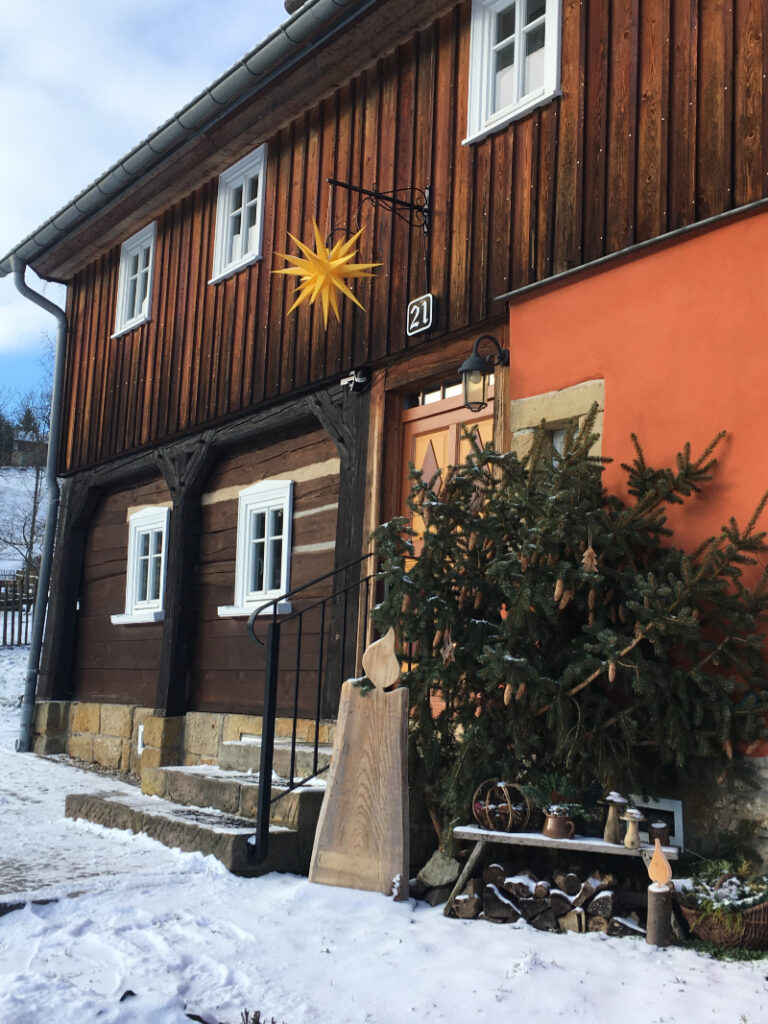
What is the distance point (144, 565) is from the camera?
1031 centimetres

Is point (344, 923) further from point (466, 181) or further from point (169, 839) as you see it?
point (466, 181)

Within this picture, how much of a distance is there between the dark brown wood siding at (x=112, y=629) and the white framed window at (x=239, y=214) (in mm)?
2314

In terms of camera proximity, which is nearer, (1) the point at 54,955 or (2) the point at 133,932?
(1) the point at 54,955

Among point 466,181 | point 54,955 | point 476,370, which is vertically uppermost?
point 466,181

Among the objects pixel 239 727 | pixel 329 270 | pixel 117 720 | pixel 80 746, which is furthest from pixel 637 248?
pixel 80 746

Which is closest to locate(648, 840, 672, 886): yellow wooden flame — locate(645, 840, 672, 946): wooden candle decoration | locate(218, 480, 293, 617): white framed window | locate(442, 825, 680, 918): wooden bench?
locate(645, 840, 672, 946): wooden candle decoration

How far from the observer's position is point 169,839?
5.50 metres

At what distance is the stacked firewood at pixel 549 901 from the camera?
414cm

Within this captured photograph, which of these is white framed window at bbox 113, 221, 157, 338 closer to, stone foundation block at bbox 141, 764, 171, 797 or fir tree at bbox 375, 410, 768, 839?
stone foundation block at bbox 141, 764, 171, 797

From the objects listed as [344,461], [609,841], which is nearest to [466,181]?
[344,461]

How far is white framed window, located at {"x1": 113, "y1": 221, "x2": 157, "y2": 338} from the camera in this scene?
34.2 ft

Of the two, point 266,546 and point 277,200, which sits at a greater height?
point 277,200

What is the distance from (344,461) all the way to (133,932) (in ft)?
12.8

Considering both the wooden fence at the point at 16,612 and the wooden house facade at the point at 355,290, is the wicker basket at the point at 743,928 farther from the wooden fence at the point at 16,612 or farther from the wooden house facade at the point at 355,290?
the wooden fence at the point at 16,612
